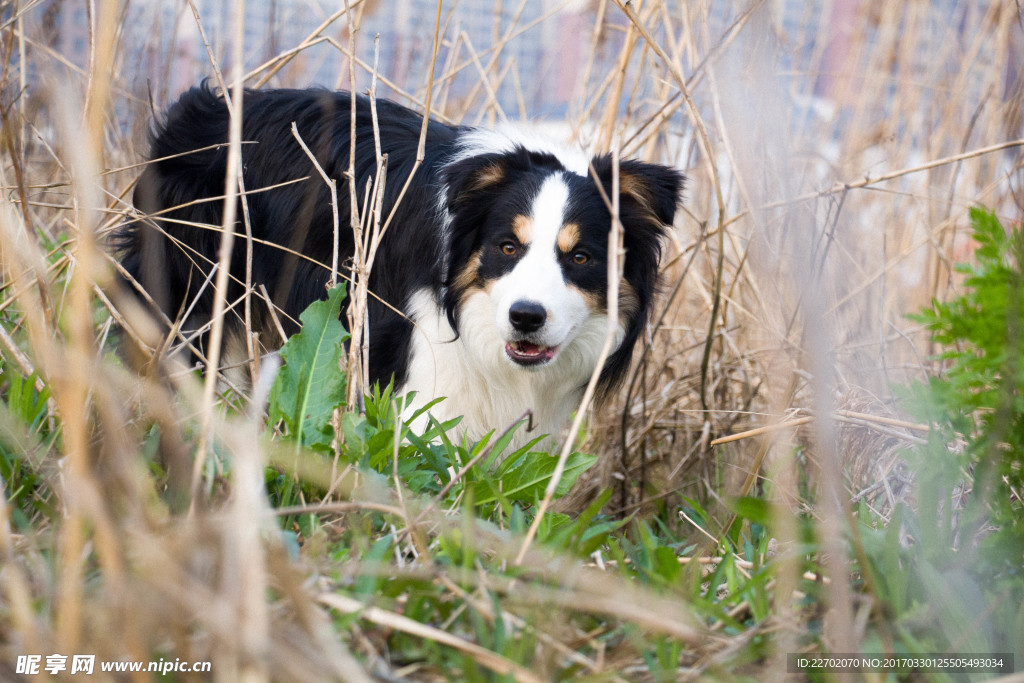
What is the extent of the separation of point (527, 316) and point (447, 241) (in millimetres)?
576

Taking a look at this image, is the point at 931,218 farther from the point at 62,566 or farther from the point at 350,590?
the point at 62,566

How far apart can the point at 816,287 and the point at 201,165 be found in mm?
2903

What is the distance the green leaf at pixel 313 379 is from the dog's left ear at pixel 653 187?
127cm

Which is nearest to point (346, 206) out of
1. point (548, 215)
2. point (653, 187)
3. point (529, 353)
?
point (548, 215)

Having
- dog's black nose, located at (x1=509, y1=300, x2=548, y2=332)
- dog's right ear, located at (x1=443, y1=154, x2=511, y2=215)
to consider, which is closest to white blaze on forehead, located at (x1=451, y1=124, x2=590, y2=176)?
dog's right ear, located at (x1=443, y1=154, x2=511, y2=215)

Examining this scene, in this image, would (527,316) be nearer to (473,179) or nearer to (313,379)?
(473,179)

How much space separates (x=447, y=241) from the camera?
304cm

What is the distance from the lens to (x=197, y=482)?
41.4 inches

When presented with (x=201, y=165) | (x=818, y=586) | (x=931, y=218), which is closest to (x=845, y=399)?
(x=818, y=586)

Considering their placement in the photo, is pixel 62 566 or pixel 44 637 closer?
pixel 44 637

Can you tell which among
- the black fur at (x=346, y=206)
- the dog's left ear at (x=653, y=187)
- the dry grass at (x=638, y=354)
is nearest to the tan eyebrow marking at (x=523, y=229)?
the black fur at (x=346, y=206)

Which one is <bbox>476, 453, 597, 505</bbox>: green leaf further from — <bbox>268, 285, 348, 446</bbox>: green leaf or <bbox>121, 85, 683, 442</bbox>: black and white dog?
<bbox>121, 85, 683, 442</bbox>: black and white dog

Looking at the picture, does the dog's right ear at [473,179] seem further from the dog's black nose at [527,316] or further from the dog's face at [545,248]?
the dog's black nose at [527,316]

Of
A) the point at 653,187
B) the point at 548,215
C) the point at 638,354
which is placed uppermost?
the point at 653,187
